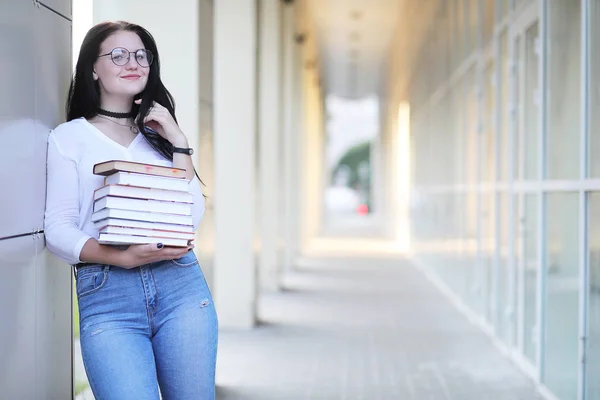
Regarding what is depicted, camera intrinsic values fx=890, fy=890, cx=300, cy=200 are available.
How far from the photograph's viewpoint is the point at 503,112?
6.77 metres

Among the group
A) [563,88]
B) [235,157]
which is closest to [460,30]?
[235,157]

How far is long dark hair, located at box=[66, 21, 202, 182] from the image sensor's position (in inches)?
94.5

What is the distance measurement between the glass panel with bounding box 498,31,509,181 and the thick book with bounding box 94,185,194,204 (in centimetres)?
468

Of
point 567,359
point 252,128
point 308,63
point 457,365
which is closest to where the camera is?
point 567,359

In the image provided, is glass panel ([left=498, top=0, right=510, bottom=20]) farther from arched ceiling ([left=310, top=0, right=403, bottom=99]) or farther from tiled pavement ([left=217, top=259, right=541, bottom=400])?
arched ceiling ([left=310, top=0, right=403, bottom=99])

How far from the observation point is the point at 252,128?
7.47 metres

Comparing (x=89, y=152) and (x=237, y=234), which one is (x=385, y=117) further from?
(x=89, y=152)

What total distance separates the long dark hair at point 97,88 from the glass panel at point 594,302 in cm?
239

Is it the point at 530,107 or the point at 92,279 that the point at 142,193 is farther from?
the point at 530,107

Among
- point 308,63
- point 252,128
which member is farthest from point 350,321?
point 308,63

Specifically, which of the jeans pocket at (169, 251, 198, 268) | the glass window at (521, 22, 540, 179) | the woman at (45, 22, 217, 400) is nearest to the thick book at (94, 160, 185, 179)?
the woman at (45, 22, 217, 400)

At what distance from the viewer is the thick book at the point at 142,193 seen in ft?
6.97

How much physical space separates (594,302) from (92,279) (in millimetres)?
2656

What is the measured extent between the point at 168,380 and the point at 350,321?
571 cm
